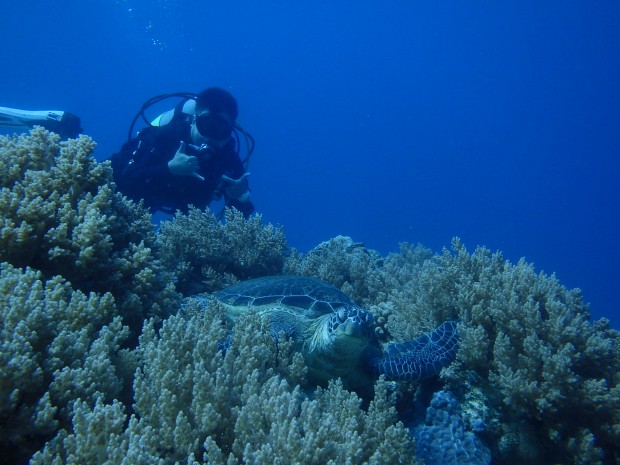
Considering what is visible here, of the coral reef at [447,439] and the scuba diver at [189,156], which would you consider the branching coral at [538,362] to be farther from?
the scuba diver at [189,156]

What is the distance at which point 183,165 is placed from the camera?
20.5 feet

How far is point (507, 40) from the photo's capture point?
11806 centimetres

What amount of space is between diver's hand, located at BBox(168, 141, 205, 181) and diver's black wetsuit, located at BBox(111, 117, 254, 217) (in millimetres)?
323

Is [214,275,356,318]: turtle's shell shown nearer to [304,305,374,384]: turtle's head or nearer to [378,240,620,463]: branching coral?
[304,305,374,384]: turtle's head

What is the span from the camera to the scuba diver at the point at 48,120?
908 centimetres

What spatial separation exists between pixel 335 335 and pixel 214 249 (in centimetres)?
267

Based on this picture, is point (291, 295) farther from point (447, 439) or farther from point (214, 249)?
point (447, 439)

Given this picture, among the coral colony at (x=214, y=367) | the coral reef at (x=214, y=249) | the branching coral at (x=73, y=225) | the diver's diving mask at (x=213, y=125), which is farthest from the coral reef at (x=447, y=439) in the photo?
the diver's diving mask at (x=213, y=125)

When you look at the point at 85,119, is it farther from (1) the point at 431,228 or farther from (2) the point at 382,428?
(2) the point at 382,428

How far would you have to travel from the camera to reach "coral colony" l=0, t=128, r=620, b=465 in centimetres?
147

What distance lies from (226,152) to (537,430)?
6.40 metres

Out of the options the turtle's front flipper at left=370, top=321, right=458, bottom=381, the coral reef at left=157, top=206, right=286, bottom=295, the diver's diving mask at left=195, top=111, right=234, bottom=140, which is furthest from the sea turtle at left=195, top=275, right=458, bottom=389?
the diver's diving mask at left=195, top=111, right=234, bottom=140

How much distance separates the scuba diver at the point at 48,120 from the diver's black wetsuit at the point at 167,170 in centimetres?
313

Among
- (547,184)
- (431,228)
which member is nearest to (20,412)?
(431,228)
